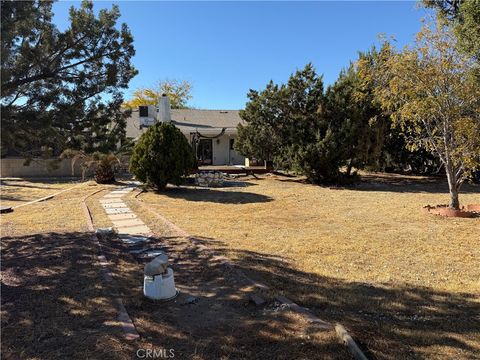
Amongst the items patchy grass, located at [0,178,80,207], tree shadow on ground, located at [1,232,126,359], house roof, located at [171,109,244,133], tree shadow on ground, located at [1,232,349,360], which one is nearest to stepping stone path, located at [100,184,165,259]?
tree shadow on ground, located at [1,232,349,360]

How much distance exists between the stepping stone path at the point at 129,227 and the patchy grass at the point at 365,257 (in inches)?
32.0

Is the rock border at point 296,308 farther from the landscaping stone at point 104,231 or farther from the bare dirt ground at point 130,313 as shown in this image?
the landscaping stone at point 104,231

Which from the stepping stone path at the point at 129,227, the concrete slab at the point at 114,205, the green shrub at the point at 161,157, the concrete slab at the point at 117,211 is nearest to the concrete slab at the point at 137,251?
the stepping stone path at the point at 129,227

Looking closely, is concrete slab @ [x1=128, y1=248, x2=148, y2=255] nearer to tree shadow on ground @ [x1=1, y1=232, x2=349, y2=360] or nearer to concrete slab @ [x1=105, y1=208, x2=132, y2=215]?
tree shadow on ground @ [x1=1, y1=232, x2=349, y2=360]

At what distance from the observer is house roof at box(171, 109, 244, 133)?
25.8 meters

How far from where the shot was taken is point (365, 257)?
5.89 metres

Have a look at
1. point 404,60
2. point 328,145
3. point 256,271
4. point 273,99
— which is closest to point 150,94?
point 273,99

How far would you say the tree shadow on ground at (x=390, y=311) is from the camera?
10.0 feet

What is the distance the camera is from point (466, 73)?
27.2 ft

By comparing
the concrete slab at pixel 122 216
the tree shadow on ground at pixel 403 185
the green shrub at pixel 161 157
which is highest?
the green shrub at pixel 161 157

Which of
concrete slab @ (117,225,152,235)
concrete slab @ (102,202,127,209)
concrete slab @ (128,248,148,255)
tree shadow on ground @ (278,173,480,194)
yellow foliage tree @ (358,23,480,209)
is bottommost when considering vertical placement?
concrete slab @ (128,248,148,255)

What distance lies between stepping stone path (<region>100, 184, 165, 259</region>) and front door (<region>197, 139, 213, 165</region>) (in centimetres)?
1517

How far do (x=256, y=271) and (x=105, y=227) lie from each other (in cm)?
394

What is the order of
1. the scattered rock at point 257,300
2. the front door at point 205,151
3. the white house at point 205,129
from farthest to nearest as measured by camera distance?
1. the front door at point 205,151
2. the white house at point 205,129
3. the scattered rock at point 257,300
